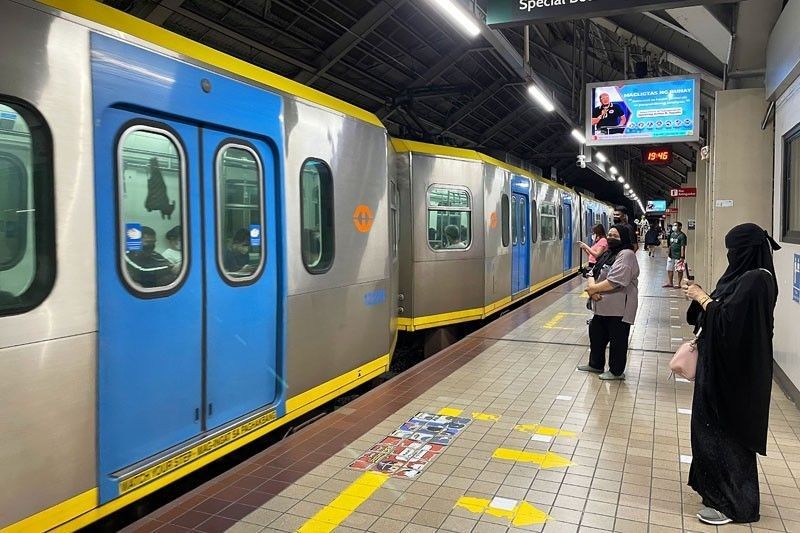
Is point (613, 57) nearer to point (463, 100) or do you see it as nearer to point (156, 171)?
point (463, 100)

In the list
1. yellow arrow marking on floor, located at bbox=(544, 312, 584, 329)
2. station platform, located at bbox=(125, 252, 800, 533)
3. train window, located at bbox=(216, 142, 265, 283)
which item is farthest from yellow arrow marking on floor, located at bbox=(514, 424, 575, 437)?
yellow arrow marking on floor, located at bbox=(544, 312, 584, 329)

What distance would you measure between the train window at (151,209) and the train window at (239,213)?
0.32 meters

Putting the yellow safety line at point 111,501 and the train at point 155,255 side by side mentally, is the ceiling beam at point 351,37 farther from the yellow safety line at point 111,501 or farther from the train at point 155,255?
the yellow safety line at point 111,501

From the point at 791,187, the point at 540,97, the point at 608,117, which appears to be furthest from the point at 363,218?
the point at 608,117

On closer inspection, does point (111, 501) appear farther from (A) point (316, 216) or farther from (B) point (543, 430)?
(B) point (543, 430)

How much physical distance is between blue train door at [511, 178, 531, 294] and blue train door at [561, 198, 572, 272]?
495cm

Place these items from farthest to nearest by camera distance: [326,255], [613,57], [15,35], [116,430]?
[613,57]
[326,255]
[116,430]
[15,35]

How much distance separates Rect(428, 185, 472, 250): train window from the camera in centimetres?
848

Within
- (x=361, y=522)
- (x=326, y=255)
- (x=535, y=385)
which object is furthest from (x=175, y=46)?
(x=535, y=385)

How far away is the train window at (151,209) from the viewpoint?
3.13m

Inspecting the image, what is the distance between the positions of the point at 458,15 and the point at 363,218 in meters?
2.21

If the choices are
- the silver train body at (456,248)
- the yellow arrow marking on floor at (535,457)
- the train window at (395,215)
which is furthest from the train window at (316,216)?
the silver train body at (456,248)

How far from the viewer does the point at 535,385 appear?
633 centimetres

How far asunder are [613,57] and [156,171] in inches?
738
